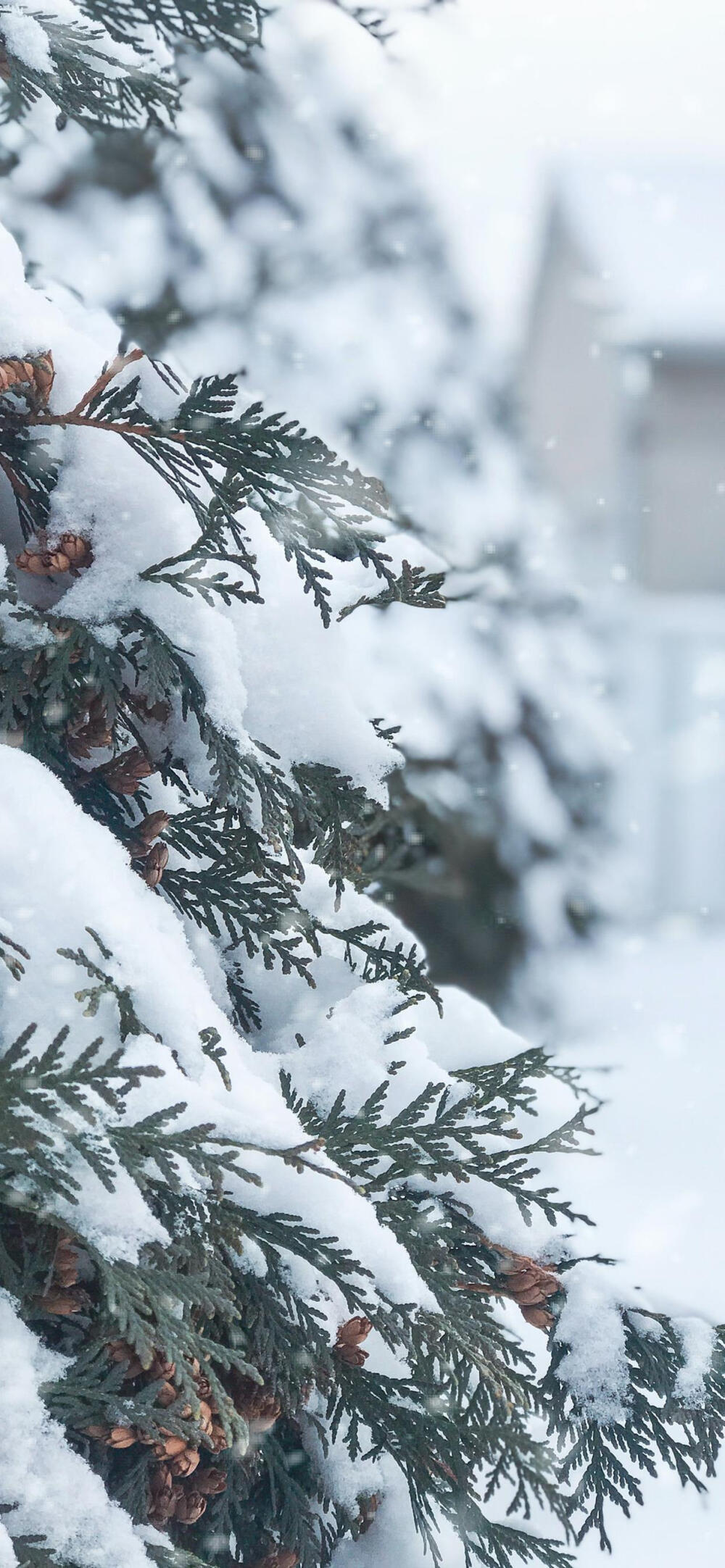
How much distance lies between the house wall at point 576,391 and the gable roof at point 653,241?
0.51 meters

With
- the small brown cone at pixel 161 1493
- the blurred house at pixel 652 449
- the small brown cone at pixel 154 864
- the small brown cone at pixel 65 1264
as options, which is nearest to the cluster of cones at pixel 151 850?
the small brown cone at pixel 154 864

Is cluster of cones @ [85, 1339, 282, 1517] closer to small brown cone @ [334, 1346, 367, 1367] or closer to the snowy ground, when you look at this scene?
small brown cone @ [334, 1346, 367, 1367]

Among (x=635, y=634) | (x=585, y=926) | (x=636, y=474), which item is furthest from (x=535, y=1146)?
(x=636, y=474)

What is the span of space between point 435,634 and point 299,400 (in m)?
1.00

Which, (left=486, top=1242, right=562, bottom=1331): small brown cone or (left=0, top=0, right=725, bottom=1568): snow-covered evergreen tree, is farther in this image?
(left=486, top=1242, right=562, bottom=1331): small brown cone

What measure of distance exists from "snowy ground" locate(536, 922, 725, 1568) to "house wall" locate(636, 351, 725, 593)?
6176 mm

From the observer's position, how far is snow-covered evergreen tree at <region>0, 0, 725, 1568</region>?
117 centimetres

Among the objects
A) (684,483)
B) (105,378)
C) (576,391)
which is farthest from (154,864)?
(576,391)

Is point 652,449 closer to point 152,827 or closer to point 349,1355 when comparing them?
point 152,827

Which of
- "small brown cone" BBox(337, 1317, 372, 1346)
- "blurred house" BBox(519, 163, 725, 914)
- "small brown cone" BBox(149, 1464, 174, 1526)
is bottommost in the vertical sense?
"small brown cone" BBox(149, 1464, 174, 1526)

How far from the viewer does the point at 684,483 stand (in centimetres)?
1711

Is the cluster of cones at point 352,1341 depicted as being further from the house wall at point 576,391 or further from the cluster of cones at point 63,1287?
the house wall at point 576,391

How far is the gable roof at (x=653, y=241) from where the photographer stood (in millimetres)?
→ 15070

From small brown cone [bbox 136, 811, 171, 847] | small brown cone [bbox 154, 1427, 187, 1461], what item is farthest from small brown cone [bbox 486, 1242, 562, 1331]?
small brown cone [bbox 136, 811, 171, 847]
